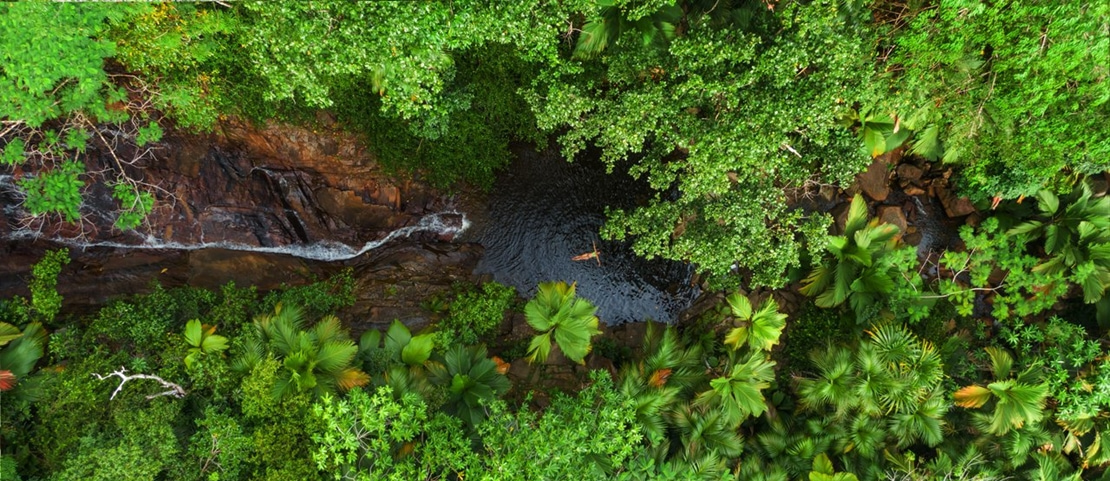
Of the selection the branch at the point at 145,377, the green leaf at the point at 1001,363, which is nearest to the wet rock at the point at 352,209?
the branch at the point at 145,377

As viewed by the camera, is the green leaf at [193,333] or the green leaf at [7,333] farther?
the green leaf at [193,333]

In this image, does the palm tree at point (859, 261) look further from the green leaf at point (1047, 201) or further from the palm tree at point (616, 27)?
the palm tree at point (616, 27)

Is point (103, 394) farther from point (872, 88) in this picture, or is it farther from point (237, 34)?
point (872, 88)

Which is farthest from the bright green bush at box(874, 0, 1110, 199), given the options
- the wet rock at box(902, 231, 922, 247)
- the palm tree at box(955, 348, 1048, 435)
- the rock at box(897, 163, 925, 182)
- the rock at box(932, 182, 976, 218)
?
the palm tree at box(955, 348, 1048, 435)

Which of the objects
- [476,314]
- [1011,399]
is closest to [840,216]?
[1011,399]

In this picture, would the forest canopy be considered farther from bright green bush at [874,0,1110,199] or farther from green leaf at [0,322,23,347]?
green leaf at [0,322,23,347]

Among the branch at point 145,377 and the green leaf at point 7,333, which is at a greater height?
the green leaf at point 7,333
